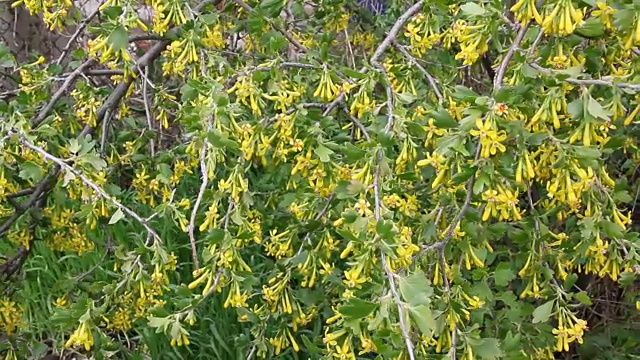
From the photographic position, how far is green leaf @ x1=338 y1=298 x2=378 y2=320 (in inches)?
46.3

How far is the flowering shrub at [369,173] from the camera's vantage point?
4.44 ft

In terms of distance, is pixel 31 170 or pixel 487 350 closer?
pixel 487 350

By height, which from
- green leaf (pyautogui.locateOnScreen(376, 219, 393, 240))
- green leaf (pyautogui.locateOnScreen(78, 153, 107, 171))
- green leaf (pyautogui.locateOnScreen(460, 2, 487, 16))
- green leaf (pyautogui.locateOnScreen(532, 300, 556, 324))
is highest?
green leaf (pyautogui.locateOnScreen(460, 2, 487, 16))

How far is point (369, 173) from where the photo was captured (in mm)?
1454

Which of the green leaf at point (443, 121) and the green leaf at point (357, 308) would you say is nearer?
the green leaf at point (357, 308)

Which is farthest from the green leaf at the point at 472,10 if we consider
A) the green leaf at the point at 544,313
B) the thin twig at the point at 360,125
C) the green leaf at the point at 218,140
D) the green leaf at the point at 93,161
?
the green leaf at the point at 93,161

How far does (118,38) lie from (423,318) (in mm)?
947

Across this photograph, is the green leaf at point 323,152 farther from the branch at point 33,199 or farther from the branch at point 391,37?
the branch at point 33,199

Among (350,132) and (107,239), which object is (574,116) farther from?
(107,239)

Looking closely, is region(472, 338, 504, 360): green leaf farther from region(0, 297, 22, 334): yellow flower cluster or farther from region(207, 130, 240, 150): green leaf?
region(0, 297, 22, 334): yellow flower cluster

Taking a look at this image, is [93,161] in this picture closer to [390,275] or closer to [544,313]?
[390,275]

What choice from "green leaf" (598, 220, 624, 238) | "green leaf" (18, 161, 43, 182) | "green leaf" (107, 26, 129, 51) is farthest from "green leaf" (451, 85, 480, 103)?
"green leaf" (18, 161, 43, 182)

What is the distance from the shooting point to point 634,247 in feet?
4.98

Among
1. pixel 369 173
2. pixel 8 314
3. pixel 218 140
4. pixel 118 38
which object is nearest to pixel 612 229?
pixel 369 173
